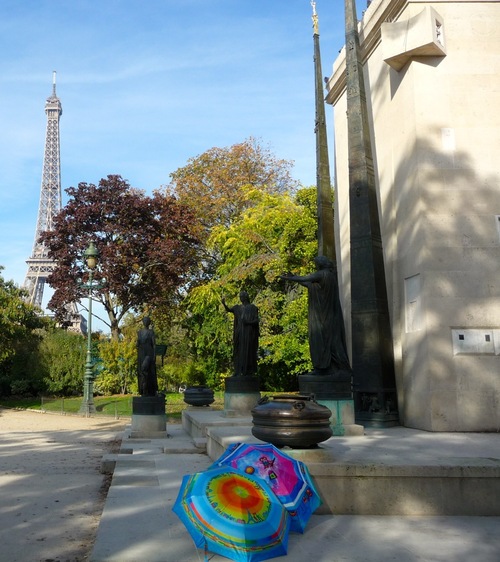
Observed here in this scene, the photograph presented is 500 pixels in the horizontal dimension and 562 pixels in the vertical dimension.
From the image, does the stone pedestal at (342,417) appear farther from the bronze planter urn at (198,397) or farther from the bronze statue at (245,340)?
the bronze planter urn at (198,397)

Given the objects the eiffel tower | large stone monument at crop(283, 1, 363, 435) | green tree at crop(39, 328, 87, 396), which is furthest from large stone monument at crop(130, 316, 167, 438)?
the eiffel tower

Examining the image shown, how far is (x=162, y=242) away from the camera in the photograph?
28016 mm

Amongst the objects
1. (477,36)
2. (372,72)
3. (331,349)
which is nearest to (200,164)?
(372,72)

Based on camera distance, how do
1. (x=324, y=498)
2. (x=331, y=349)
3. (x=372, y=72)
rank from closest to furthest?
(x=324, y=498) < (x=331, y=349) < (x=372, y=72)

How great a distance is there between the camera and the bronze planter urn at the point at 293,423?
5629 mm

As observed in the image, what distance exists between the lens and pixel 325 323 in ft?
28.1

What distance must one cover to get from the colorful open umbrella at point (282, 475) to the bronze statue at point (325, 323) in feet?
11.9

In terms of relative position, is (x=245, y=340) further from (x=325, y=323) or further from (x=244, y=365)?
(x=325, y=323)

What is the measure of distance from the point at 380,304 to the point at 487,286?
1811 mm

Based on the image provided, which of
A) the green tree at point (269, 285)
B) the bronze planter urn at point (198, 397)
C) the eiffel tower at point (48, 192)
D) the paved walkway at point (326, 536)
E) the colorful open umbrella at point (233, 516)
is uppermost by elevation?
the eiffel tower at point (48, 192)

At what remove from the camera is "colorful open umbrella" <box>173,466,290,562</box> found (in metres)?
3.68

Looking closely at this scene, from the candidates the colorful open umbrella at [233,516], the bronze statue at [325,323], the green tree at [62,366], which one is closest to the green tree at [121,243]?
the green tree at [62,366]

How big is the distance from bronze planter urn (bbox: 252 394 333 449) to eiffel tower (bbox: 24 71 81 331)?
62.9 metres

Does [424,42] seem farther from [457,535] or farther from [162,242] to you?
[162,242]
